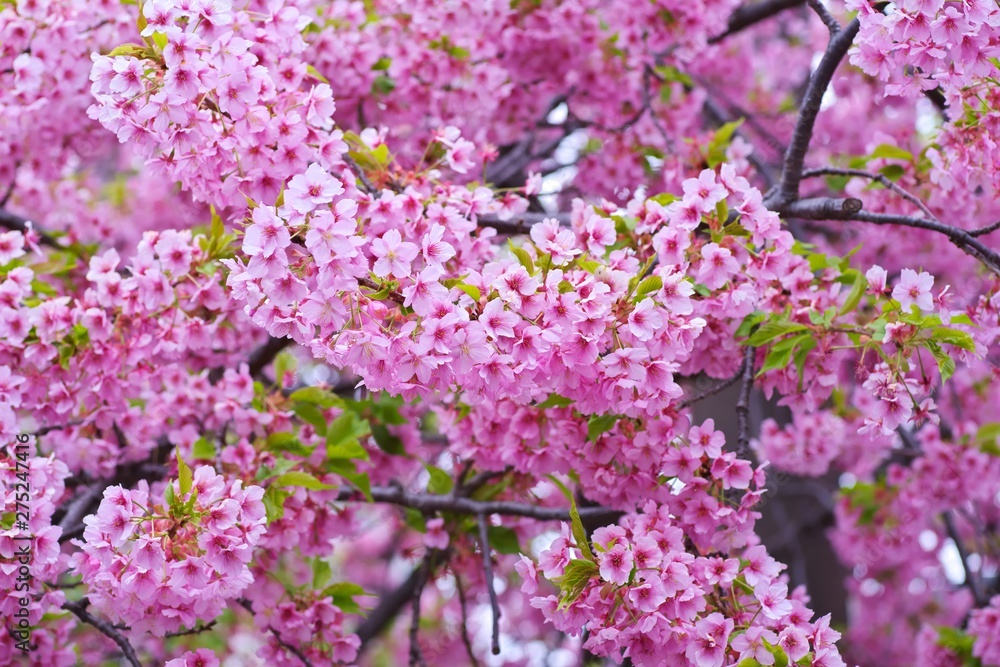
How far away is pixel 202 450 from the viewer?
3240 millimetres

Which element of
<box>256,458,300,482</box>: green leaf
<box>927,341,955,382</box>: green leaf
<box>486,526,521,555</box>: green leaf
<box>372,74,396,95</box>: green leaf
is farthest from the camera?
<box>372,74,396,95</box>: green leaf

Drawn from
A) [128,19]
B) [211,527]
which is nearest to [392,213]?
[211,527]

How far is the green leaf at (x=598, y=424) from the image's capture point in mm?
2619

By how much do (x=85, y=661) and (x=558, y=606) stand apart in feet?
9.26

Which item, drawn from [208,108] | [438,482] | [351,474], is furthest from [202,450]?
[208,108]

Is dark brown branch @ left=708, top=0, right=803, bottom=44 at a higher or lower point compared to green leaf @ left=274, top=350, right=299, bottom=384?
higher

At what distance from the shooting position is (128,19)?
357cm

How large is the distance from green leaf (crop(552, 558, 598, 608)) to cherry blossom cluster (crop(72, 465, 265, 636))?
0.85 m

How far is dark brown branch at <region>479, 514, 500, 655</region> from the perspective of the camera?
10.2 ft

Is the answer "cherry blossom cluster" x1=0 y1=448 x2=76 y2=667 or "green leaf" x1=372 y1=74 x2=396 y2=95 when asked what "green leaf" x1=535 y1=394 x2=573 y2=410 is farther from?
"green leaf" x1=372 y1=74 x2=396 y2=95

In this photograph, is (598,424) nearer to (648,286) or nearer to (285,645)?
(648,286)

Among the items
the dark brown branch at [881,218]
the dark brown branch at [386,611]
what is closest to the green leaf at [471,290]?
the dark brown branch at [881,218]

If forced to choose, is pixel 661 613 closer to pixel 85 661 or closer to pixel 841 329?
pixel 841 329

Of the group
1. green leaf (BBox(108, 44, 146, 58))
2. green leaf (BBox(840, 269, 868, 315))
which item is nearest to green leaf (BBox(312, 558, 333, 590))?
green leaf (BBox(108, 44, 146, 58))
